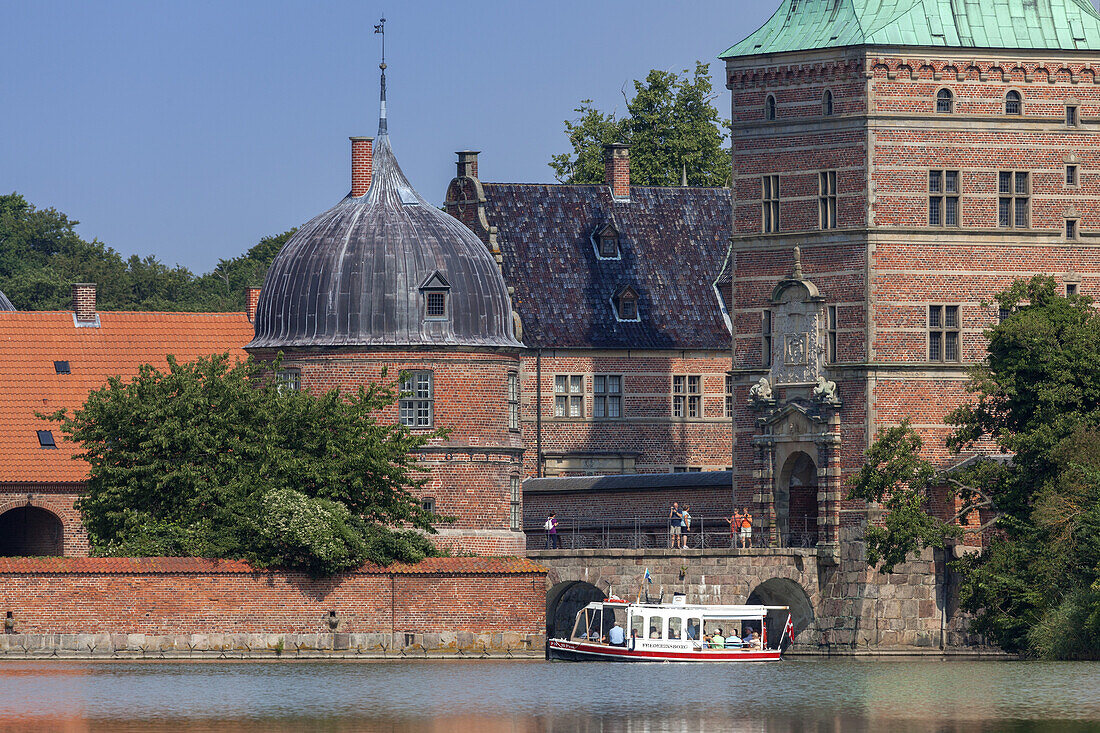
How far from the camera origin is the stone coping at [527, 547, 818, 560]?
237ft

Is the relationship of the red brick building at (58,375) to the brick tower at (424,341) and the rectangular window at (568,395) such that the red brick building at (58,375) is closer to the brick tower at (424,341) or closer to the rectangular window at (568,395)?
the brick tower at (424,341)

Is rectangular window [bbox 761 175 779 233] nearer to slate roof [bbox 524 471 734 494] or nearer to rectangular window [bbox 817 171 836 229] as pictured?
rectangular window [bbox 817 171 836 229]

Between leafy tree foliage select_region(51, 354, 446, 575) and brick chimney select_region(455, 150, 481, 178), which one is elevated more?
brick chimney select_region(455, 150, 481, 178)

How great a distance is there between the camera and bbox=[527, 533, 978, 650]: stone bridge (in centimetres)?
7181

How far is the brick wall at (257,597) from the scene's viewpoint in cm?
6100

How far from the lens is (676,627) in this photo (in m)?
69.2

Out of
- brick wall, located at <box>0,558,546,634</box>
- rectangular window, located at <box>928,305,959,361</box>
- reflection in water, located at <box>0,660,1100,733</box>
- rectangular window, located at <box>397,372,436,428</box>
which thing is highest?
rectangular window, located at <box>928,305,959,361</box>

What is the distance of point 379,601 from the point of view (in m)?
63.9

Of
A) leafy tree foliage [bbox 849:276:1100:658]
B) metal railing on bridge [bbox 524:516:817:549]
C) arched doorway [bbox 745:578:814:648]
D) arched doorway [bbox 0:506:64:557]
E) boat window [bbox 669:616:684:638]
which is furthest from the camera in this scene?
arched doorway [bbox 0:506:64:557]

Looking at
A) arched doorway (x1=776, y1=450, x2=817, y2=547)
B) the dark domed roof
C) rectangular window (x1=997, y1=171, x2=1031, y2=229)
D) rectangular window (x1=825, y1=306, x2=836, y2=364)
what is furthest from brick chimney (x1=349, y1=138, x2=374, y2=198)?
rectangular window (x1=997, y1=171, x2=1031, y2=229)

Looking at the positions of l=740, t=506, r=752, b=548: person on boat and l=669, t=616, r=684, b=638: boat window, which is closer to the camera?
l=669, t=616, r=684, b=638: boat window

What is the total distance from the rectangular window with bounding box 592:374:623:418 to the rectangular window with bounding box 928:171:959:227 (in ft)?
49.1

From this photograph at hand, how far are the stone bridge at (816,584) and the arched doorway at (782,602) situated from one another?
4 centimetres

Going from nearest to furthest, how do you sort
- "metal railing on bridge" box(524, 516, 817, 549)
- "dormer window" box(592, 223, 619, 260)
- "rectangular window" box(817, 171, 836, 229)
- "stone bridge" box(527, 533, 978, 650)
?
"stone bridge" box(527, 533, 978, 650) < "rectangular window" box(817, 171, 836, 229) < "metal railing on bridge" box(524, 516, 817, 549) < "dormer window" box(592, 223, 619, 260)
